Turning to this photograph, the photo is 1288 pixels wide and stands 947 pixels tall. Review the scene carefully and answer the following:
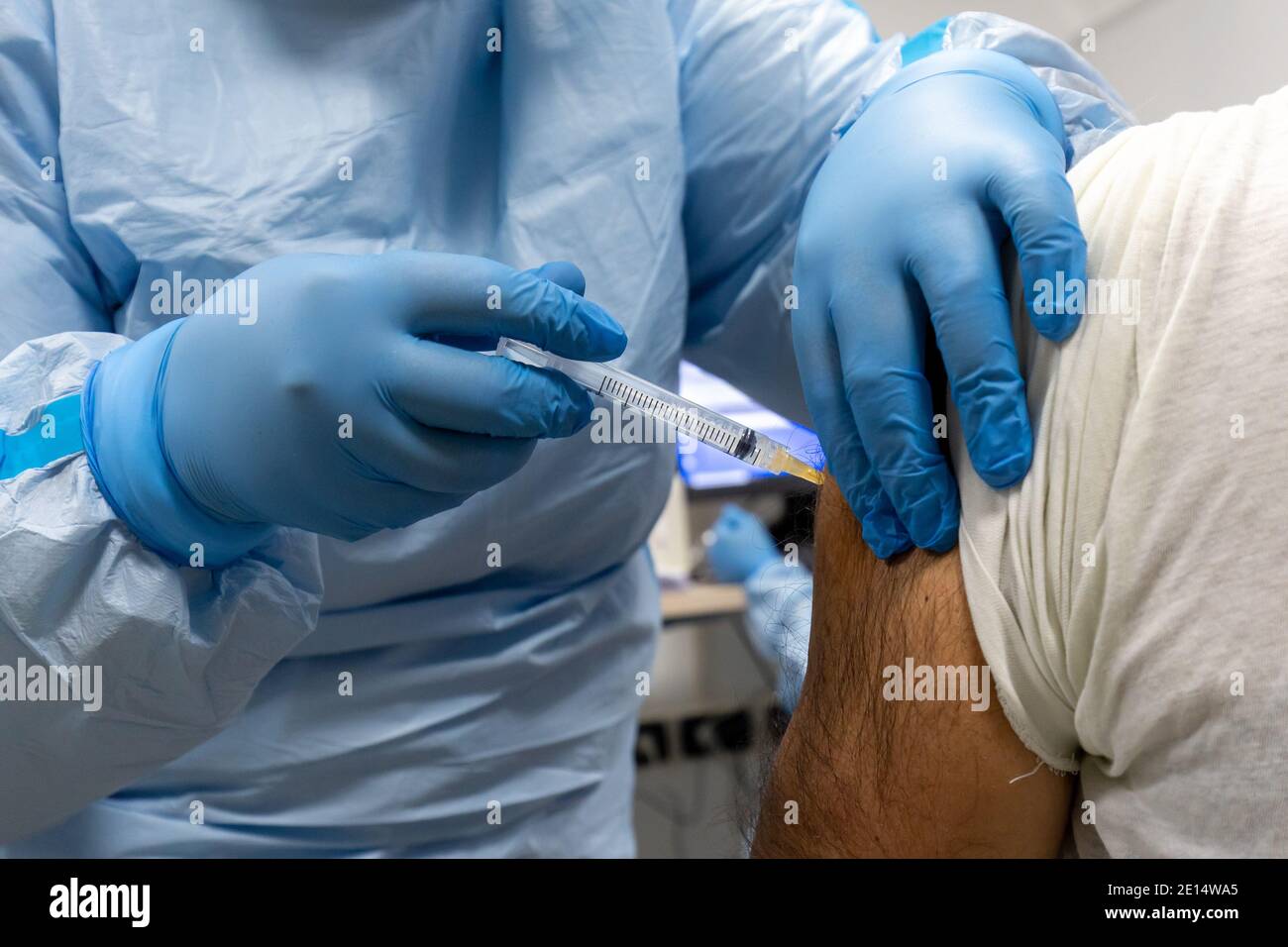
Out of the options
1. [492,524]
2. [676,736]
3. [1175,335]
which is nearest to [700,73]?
[492,524]

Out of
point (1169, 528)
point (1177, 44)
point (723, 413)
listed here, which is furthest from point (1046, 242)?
point (723, 413)

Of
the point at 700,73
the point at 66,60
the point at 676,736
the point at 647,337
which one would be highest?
the point at 700,73

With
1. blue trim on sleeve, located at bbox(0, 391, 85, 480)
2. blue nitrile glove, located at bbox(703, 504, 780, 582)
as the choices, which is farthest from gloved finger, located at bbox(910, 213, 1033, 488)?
blue nitrile glove, located at bbox(703, 504, 780, 582)

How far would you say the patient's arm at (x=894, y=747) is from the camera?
2.41 ft

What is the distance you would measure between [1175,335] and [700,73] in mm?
743

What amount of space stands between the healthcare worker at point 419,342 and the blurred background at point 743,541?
0.27 m

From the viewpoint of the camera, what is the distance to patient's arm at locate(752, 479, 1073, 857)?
74 centimetres

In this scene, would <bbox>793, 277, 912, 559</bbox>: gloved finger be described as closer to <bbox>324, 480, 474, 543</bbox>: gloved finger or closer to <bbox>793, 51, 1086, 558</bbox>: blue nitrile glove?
<bbox>793, 51, 1086, 558</bbox>: blue nitrile glove

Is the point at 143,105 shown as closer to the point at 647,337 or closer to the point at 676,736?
the point at 647,337

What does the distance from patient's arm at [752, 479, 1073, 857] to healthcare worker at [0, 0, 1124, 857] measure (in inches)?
2.0

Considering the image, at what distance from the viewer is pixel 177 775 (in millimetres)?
1035

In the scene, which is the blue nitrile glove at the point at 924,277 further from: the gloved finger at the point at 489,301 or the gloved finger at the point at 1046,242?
the gloved finger at the point at 489,301

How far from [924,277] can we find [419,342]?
1.24 ft
